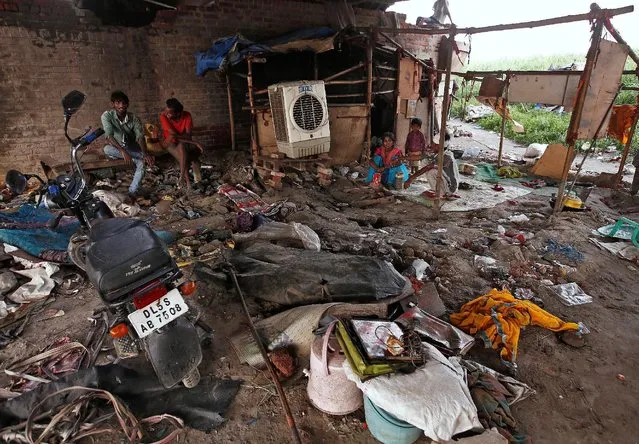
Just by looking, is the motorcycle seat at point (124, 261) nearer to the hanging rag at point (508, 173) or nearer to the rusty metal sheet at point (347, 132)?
the rusty metal sheet at point (347, 132)

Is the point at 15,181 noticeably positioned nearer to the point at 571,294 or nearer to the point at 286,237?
the point at 286,237

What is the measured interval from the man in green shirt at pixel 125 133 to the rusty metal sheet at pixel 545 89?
23.5ft

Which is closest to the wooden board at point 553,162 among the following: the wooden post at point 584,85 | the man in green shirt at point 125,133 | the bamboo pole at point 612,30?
the wooden post at point 584,85

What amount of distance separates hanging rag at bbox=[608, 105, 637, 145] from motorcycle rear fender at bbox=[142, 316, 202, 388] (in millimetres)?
8265

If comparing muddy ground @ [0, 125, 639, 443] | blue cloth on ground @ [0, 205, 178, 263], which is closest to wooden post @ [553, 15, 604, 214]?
muddy ground @ [0, 125, 639, 443]

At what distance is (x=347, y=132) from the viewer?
25.4ft

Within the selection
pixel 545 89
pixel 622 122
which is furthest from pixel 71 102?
pixel 622 122

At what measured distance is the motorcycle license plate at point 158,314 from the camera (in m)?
2.34

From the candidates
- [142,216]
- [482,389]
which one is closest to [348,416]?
[482,389]

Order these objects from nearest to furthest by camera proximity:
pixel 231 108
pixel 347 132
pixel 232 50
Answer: pixel 232 50
pixel 347 132
pixel 231 108

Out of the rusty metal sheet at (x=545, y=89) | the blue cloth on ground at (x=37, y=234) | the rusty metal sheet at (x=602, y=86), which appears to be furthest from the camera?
the rusty metal sheet at (x=545, y=89)

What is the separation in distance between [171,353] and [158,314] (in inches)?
11.2

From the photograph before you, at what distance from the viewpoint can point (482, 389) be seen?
8.11 feet

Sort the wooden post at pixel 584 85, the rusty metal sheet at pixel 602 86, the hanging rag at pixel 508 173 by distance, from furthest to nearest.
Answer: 1. the hanging rag at pixel 508 173
2. the rusty metal sheet at pixel 602 86
3. the wooden post at pixel 584 85
